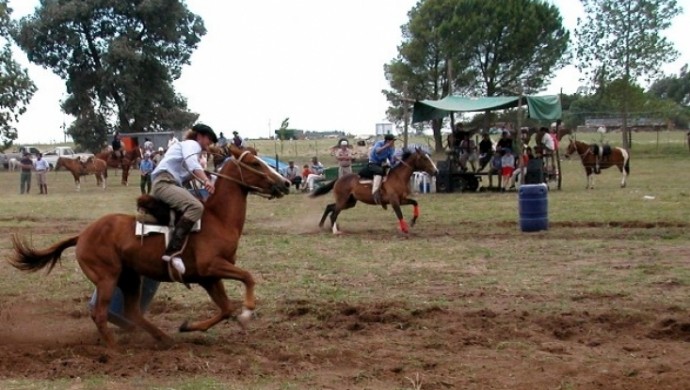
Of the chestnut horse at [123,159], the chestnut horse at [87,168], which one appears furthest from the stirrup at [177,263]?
the chestnut horse at [123,159]

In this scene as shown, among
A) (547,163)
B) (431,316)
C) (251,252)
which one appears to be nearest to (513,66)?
(547,163)

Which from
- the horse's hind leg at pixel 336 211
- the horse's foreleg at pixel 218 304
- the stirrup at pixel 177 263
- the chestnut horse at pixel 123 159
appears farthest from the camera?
the chestnut horse at pixel 123 159

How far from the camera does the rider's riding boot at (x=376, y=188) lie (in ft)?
→ 64.4

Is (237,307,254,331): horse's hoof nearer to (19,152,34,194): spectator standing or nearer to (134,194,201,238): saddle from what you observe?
(134,194,201,238): saddle

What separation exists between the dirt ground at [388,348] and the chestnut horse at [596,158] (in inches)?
860

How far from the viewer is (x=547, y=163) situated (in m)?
32.0

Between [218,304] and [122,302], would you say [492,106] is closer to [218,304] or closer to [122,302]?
[122,302]

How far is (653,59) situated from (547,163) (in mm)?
29157

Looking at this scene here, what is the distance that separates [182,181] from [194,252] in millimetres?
888

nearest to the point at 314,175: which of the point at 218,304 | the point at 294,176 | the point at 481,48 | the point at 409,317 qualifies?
the point at 294,176

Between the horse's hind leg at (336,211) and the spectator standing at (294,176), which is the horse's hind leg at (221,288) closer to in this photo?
the horse's hind leg at (336,211)

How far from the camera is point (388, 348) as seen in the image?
8.71 metres

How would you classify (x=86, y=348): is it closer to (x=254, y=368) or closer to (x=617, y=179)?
(x=254, y=368)

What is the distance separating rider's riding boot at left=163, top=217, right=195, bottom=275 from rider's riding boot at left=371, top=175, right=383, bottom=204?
10.7 metres
